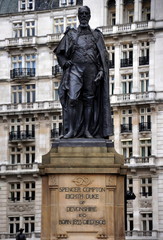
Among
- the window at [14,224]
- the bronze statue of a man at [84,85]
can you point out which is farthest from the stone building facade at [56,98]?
the bronze statue of a man at [84,85]

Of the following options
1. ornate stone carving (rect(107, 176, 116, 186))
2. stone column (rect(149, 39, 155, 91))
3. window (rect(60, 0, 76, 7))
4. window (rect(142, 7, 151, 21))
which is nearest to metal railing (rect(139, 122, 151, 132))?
stone column (rect(149, 39, 155, 91))

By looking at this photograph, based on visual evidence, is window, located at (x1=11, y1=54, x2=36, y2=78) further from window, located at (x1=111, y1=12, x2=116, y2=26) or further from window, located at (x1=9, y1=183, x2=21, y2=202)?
window, located at (x1=9, y1=183, x2=21, y2=202)

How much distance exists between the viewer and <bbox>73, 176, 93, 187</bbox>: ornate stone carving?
26969 mm

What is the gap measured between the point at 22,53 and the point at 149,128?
1475 centimetres

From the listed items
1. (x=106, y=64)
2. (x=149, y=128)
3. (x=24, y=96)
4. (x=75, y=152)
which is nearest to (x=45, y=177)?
(x=75, y=152)

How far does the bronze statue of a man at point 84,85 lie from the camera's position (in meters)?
28.1

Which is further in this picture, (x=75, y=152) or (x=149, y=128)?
(x=149, y=128)

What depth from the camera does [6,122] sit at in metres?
90.9

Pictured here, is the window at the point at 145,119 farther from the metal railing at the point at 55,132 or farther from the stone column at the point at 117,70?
the metal railing at the point at 55,132

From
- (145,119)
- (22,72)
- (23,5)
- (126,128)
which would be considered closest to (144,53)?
(145,119)

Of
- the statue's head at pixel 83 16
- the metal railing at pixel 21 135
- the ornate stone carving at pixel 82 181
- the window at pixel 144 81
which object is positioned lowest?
the metal railing at pixel 21 135

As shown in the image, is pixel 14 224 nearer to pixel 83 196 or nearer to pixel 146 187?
pixel 146 187

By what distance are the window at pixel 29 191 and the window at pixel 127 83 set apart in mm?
11892

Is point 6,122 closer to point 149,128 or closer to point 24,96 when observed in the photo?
point 24,96
